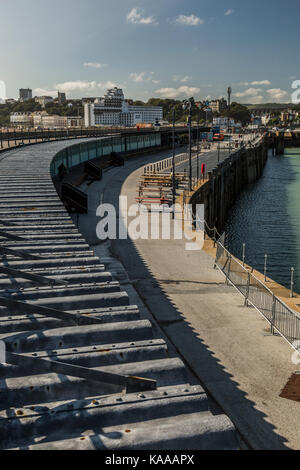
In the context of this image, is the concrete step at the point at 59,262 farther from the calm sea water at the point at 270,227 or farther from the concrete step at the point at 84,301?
the calm sea water at the point at 270,227

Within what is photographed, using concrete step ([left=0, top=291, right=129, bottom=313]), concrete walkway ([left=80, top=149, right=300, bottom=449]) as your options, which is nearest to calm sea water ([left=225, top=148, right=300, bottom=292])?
concrete walkway ([left=80, top=149, right=300, bottom=449])

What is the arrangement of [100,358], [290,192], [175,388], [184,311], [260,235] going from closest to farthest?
[175,388], [100,358], [184,311], [260,235], [290,192]

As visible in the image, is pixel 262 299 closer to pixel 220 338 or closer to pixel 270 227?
pixel 220 338

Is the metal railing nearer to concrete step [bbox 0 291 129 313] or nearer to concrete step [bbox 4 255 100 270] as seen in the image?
concrete step [bbox 4 255 100 270]

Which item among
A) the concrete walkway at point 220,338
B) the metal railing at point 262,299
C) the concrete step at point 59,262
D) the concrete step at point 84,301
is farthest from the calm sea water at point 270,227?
the concrete step at point 84,301

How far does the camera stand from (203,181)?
4622 cm

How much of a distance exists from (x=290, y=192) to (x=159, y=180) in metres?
35.2

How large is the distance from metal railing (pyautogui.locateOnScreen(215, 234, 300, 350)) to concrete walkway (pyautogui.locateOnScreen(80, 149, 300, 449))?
31cm

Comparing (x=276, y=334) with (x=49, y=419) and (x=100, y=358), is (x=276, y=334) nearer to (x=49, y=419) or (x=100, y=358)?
(x=100, y=358)

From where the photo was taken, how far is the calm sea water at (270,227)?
3459 cm

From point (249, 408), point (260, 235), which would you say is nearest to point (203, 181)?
point (260, 235)

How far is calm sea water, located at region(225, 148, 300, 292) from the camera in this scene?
3459cm

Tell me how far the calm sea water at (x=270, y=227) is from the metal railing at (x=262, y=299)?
13754mm

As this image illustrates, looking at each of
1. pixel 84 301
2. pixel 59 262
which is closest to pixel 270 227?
pixel 59 262
